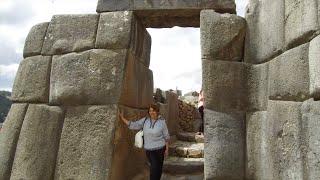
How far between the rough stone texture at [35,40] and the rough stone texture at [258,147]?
3200mm

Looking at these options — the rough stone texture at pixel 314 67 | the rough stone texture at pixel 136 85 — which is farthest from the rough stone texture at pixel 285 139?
the rough stone texture at pixel 136 85

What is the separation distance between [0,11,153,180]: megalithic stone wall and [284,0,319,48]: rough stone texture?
90.6 inches

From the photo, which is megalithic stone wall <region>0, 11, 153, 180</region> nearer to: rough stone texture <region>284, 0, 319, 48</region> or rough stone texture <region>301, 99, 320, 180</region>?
rough stone texture <region>284, 0, 319, 48</region>

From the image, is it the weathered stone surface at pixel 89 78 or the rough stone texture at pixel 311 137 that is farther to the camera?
the weathered stone surface at pixel 89 78

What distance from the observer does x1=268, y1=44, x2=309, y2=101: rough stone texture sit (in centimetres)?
318

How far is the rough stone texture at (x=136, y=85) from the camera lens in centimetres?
526

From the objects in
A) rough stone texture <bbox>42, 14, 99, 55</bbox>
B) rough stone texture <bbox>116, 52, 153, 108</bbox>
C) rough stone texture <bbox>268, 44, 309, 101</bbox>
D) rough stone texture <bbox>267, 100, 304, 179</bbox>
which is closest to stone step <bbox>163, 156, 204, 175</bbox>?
rough stone texture <bbox>116, 52, 153, 108</bbox>

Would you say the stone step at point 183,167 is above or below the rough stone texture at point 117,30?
below

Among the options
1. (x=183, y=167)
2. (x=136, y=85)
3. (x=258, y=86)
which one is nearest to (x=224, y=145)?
(x=258, y=86)

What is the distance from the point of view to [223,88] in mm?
4727

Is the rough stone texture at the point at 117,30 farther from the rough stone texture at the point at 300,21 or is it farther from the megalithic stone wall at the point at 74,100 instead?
the rough stone texture at the point at 300,21


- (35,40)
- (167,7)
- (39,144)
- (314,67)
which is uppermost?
(167,7)

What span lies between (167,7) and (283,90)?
229 cm

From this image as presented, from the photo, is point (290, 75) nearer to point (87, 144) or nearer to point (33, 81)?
point (87, 144)
